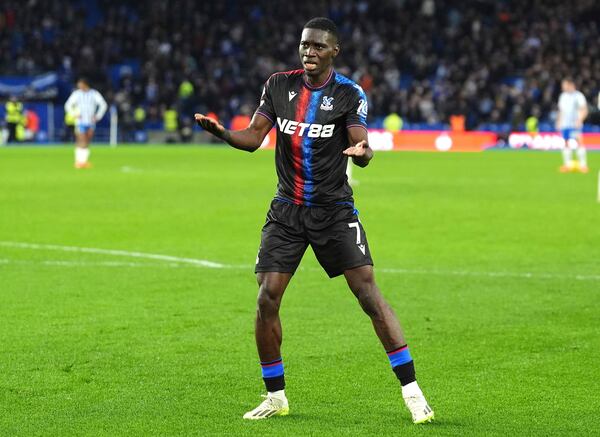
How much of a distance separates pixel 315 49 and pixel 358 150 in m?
0.68

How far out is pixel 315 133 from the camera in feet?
22.7

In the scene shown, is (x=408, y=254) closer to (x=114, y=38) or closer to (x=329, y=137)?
(x=329, y=137)

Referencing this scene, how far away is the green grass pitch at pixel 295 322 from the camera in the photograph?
22.9ft

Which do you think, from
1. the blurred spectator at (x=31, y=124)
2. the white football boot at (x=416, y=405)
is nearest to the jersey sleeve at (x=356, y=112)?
the white football boot at (x=416, y=405)

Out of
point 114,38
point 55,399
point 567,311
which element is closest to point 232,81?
point 114,38

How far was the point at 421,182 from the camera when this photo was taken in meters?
28.2

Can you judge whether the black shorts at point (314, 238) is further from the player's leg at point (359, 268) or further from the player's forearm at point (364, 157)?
the player's forearm at point (364, 157)

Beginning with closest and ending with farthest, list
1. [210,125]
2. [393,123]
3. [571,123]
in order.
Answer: [210,125] → [571,123] → [393,123]

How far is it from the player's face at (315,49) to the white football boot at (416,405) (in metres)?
1.79

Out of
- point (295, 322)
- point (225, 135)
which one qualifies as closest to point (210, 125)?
point (225, 135)

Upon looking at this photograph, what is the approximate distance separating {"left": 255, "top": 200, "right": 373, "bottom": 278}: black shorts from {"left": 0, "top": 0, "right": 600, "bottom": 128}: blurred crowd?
42.1 m

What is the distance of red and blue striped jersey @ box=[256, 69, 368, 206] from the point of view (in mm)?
6926

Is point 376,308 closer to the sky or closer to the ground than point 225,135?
closer to the ground

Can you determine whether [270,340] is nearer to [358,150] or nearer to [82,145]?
[358,150]
